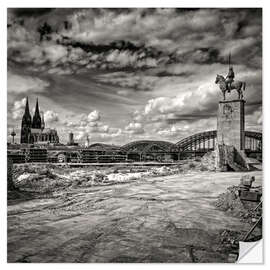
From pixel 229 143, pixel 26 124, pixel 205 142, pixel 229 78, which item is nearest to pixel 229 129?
pixel 229 143

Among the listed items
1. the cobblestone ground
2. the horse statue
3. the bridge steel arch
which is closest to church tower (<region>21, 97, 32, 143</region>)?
the cobblestone ground

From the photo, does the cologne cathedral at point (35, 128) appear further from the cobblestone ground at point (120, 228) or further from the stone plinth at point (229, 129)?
the stone plinth at point (229, 129)

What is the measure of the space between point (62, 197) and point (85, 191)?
597mm

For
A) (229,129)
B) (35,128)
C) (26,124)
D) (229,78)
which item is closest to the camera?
(35,128)

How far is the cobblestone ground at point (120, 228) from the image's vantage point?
10.0ft

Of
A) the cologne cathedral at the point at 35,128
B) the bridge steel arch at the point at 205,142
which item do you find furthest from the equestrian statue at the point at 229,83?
the cologne cathedral at the point at 35,128

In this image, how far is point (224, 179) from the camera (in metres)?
5.55

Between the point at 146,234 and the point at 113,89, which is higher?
the point at 113,89

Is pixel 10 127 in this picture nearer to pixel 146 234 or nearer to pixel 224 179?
pixel 146 234

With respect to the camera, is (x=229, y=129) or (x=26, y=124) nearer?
(x=26, y=124)

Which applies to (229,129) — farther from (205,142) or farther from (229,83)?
(229,83)

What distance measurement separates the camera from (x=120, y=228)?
3438 millimetres

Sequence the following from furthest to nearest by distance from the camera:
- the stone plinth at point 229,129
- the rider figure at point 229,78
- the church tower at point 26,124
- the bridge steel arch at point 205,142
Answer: the stone plinth at point 229,129
the bridge steel arch at point 205,142
the church tower at point 26,124
the rider figure at point 229,78
